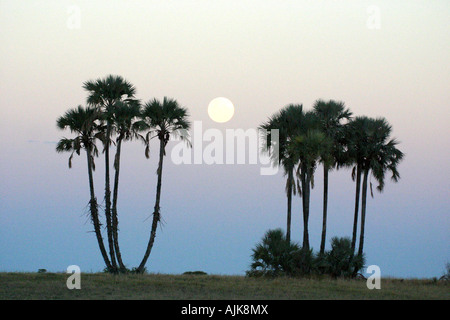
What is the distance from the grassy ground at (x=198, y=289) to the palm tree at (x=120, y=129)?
548cm

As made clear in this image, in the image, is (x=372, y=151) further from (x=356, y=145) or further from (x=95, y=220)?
(x=95, y=220)

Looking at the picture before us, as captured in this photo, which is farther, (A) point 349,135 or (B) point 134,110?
(A) point 349,135

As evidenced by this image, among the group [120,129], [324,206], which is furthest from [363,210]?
[120,129]

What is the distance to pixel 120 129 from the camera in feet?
152

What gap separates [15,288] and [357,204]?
25.2m

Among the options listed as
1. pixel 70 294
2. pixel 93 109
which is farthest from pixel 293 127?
pixel 70 294

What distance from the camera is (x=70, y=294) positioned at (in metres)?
30.8

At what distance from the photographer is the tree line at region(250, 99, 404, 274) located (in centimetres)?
4162

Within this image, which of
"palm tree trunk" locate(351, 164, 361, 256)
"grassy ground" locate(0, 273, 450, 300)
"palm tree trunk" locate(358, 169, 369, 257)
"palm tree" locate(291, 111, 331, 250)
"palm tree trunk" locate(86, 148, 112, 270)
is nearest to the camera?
"grassy ground" locate(0, 273, 450, 300)

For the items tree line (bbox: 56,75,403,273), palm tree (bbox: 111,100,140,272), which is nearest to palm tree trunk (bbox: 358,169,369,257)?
tree line (bbox: 56,75,403,273)

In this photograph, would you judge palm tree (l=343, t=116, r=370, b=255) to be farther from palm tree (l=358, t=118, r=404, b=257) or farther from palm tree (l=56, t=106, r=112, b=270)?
palm tree (l=56, t=106, r=112, b=270)

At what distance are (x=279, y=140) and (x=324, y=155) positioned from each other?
3924 millimetres
